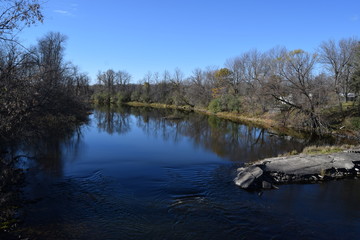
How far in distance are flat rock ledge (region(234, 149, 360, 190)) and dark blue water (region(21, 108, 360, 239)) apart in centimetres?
52

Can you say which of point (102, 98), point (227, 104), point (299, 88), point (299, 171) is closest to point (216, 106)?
point (227, 104)

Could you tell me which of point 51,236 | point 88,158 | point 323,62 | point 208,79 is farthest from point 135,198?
point 208,79

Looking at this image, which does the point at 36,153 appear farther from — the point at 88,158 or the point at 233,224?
the point at 233,224

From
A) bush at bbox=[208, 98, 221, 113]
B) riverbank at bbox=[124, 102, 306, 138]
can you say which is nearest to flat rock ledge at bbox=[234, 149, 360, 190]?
riverbank at bbox=[124, 102, 306, 138]

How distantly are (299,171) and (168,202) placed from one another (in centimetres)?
659

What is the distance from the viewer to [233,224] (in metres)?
7.88

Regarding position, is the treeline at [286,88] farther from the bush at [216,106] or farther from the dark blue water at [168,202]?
the dark blue water at [168,202]

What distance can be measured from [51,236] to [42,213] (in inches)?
59.1

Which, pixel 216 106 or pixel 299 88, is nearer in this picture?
pixel 299 88

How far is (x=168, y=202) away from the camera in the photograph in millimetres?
9227

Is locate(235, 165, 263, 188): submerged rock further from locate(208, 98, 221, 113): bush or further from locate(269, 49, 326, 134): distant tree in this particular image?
locate(208, 98, 221, 113): bush

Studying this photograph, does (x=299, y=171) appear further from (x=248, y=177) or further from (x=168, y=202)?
→ (x=168, y=202)

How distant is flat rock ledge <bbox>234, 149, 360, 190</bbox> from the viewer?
1102cm

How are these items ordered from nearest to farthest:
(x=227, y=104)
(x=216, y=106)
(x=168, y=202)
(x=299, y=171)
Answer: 1. (x=168, y=202)
2. (x=299, y=171)
3. (x=227, y=104)
4. (x=216, y=106)
